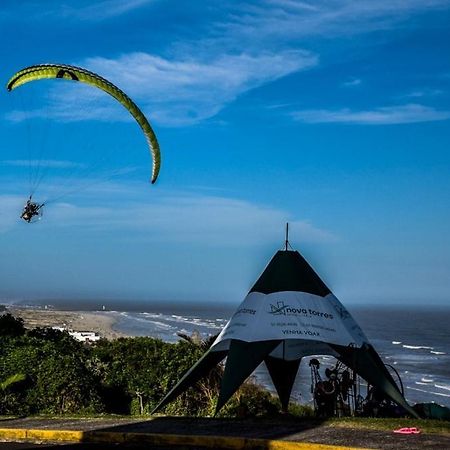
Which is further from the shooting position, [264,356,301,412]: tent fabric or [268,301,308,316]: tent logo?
[264,356,301,412]: tent fabric

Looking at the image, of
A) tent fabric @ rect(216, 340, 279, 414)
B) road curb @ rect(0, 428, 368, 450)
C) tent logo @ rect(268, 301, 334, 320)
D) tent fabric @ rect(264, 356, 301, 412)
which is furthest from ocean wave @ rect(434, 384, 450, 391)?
road curb @ rect(0, 428, 368, 450)

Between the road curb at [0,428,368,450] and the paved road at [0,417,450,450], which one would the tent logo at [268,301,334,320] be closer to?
the paved road at [0,417,450,450]

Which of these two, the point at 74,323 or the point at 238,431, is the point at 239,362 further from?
the point at 74,323

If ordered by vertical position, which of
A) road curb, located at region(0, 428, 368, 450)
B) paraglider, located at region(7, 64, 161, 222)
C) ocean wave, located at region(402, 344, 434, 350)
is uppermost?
paraglider, located at region(7, 64, 161, 222)

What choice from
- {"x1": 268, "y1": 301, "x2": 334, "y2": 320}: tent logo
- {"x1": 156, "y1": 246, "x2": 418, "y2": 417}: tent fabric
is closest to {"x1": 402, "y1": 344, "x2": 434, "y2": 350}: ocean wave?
{"x1": 156, "y1": 246, "x2": 418, "y2": 417}: tent fabric

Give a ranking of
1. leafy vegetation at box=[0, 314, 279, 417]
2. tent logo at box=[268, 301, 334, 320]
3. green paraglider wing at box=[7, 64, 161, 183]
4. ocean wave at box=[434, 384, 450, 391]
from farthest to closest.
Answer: ocean wave at box=[434, 384, 450, 391], green paraglider wing at box=[7, 64, 161, 183], leafy vegetation at box=[0, 314, 279, 417], tent logo at box=[268, 301, 334, 320]

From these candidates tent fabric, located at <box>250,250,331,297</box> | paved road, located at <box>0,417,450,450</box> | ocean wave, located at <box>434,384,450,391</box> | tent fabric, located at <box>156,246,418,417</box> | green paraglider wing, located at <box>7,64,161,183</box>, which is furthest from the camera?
ocean wave, located at <box>434,384,450,391</box>

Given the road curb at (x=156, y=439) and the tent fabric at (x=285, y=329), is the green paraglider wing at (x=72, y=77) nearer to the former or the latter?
the tent fabric at (x=285, y=329)

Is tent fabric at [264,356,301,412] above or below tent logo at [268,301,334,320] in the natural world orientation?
below
